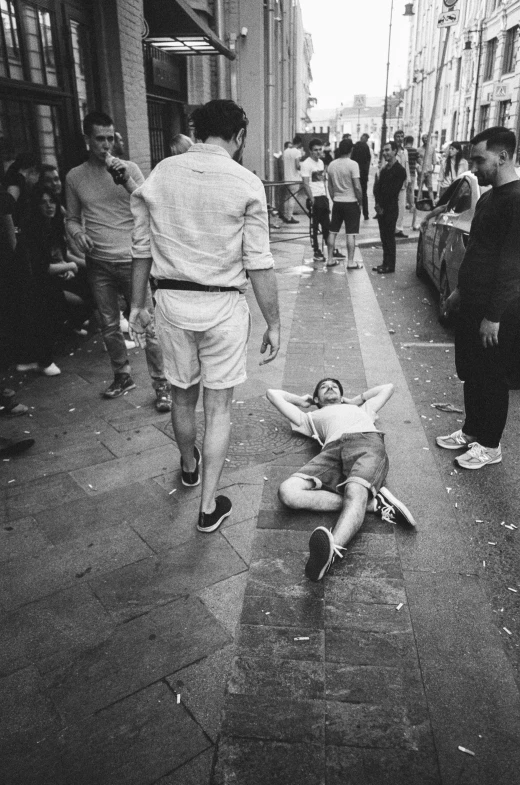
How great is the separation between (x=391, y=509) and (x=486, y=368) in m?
1.16

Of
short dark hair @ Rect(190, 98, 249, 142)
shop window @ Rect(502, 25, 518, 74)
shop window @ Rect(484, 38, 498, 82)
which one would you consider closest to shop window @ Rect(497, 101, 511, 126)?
shop window @ Rect(502, 25, 518, 74)

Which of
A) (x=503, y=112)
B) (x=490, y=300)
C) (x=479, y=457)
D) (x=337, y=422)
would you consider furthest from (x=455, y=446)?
(x=503, y=112)

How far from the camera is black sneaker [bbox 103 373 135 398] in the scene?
5.04 metres

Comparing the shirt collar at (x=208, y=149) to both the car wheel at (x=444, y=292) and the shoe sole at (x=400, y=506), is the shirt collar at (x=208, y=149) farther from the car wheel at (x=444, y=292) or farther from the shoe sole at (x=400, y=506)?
the car wheel at (x=444, y=292)

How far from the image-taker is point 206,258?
2.87m

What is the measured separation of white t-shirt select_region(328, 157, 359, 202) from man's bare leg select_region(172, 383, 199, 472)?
7448 millimetres

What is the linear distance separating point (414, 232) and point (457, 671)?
544 inches

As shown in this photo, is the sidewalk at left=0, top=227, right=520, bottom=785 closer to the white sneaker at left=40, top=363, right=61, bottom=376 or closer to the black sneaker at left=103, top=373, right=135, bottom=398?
the black sneaker at left=103, top=373, right=135, bottom=398

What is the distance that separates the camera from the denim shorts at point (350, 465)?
10.6ft

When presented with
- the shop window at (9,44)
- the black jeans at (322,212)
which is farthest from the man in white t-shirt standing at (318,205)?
the shop window at (9,44)

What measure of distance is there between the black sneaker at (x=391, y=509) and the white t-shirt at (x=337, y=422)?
0.43 meters

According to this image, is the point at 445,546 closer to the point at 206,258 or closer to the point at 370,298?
the point at 206,258

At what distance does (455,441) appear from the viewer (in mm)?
4195

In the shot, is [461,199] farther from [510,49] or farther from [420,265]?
[510,49]
